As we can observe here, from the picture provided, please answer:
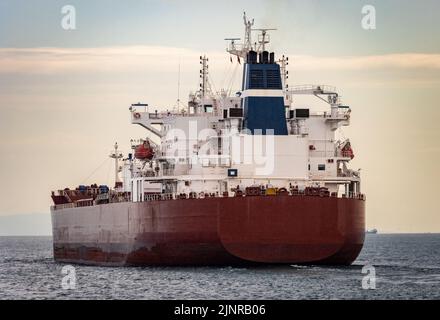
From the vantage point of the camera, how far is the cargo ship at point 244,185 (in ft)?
198

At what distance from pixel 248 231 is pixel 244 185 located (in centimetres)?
371

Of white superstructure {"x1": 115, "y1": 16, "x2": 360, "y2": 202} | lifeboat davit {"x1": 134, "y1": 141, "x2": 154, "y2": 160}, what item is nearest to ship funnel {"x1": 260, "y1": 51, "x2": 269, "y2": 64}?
white superstructure {"x1": 115, "y1": 16, "x2": 360, "y2": 202}

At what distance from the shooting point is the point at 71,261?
8056 cm

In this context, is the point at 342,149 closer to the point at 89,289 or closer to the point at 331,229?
the point at 331,229
